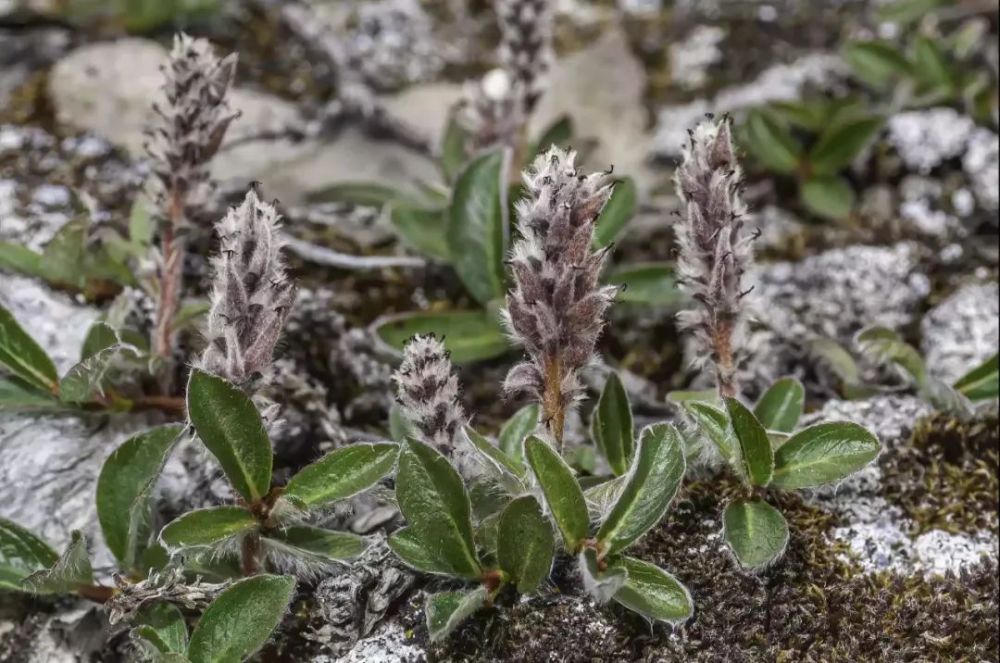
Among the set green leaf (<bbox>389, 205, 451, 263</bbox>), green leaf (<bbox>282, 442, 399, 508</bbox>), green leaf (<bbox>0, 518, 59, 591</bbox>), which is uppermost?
green leaf (<bbox>389, 205, 451, 263</bbox>)

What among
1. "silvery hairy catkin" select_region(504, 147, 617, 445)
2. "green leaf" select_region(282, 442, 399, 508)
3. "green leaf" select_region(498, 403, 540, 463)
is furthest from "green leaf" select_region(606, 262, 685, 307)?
"green leaf" select_region(282, 442, 399, 508)

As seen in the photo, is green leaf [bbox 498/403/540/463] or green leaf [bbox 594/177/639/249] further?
green leaf [bbox 594/177/639/249]

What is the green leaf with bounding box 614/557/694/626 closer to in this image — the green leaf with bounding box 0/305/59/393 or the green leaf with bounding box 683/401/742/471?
the green leaf with bounding box 683/401/742/471

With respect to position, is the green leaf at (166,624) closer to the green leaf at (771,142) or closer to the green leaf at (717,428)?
the green leaf at (717,428)

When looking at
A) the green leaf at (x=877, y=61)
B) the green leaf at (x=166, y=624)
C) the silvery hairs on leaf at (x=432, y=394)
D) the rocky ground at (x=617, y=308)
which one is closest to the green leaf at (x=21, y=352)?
the rocky ground at (x=617, y=308)

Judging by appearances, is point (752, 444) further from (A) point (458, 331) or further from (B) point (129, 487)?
(B) point (129, 487)

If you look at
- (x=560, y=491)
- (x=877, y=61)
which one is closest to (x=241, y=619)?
(x=560, y=491)

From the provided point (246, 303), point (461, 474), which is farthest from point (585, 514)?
point (246, 303)
